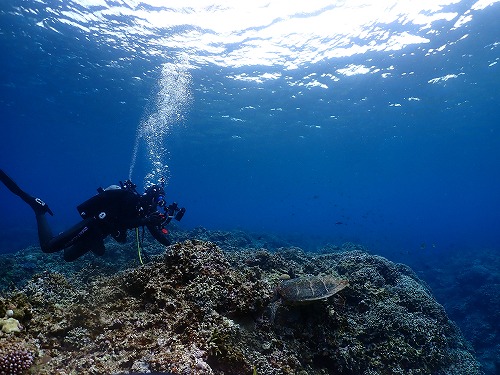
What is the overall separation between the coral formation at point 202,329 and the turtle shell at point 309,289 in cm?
29

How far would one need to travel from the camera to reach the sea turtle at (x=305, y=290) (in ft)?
14.1

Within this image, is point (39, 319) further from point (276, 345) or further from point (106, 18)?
point (106, 18)

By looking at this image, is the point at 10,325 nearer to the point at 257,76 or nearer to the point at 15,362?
the point at 15,362

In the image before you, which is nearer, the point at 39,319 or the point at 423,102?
the point at 39,319

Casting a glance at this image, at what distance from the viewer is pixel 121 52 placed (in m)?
23.1

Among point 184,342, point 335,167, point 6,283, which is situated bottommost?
point 6,283

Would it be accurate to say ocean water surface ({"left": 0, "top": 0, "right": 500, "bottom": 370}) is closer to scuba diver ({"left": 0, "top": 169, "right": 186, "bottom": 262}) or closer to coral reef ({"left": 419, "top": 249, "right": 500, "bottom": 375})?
coral reef ({"left": 419, "top": 249, "right": 500, "bottom": 375})

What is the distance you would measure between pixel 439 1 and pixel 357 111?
57.6ft

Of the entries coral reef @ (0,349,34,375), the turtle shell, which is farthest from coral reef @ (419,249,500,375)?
coral reef @ (0,349,34,375)

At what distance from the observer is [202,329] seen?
329 centimetres

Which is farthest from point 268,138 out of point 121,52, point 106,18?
point 106,18

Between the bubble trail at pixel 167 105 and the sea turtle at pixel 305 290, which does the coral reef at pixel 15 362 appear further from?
the bubble trail at pixel 167 105

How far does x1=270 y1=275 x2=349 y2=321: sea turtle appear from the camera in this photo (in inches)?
170

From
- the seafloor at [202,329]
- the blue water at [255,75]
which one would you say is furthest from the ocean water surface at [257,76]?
the seafloor at [202,329]
